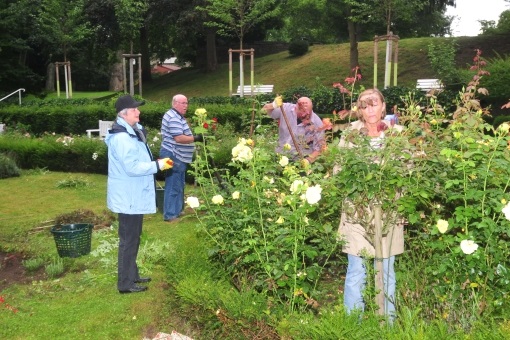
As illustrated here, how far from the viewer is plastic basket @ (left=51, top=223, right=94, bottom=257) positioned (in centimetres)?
638

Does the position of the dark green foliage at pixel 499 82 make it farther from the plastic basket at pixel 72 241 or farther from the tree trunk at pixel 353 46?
the plastic basket at pixel 72 241

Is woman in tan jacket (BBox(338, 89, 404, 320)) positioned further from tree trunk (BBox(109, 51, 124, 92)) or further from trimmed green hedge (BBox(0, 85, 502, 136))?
tree trunk (BBox(109, 51, 124, 92))

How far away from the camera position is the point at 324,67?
3206cm

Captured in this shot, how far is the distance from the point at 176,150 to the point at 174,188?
0.52 metres

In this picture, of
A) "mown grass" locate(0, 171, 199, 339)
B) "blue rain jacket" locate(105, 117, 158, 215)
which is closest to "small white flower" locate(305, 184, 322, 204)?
"mown grass" locate(0, 171, 199, 339)

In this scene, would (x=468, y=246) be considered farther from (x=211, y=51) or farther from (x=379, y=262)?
(x=211, y=51)

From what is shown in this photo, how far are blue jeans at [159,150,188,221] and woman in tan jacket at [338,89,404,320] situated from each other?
13.9ft

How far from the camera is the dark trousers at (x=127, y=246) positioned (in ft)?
16.7

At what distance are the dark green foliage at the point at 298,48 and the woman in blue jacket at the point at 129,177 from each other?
31688 mm

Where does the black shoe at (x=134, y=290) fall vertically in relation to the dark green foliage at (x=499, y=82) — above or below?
below

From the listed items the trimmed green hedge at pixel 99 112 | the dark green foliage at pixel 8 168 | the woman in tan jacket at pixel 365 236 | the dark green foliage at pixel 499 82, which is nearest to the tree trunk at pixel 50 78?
the trimmed green hedge at pixel 99 112

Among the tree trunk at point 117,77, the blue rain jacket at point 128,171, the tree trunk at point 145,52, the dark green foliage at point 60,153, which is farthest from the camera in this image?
the tree trunk at point 117,77

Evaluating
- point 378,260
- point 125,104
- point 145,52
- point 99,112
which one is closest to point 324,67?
point 145,52

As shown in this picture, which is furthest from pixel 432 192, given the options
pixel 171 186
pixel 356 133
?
pixel 171 186
